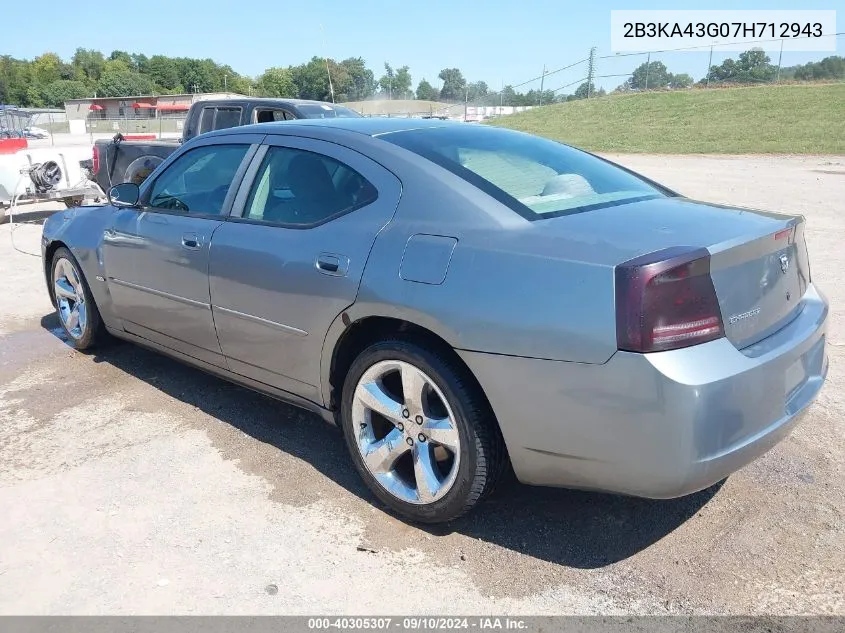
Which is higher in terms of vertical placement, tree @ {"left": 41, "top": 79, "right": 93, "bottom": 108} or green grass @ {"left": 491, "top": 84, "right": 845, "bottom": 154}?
tree @ {"left": 41, "top": 79, "right": 93, "bottom": 108}

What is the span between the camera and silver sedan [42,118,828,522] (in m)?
2.39

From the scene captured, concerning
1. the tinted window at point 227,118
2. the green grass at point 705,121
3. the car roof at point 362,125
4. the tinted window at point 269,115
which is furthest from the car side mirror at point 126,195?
the green grass at point 705,121

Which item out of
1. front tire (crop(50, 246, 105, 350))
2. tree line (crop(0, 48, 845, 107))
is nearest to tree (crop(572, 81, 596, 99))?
tree line (crop(0, 48, 845, 107))

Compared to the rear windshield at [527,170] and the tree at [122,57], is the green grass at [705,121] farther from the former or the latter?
the tree at [122,57]

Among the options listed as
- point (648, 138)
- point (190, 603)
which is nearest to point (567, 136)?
point (648, 138)

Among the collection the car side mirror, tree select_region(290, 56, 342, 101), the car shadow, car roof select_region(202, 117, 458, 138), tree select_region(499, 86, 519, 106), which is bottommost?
the car shadow

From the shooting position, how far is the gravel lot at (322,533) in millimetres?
2584

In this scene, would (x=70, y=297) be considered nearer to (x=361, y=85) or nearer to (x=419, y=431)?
(x=419, y=431)

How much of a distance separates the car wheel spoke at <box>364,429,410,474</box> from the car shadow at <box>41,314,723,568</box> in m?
0.22

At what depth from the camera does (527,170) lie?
3355mm

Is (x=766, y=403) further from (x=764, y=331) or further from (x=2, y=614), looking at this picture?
(x=2, y=614)

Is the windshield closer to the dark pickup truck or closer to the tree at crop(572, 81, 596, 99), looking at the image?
the dark pickup truck

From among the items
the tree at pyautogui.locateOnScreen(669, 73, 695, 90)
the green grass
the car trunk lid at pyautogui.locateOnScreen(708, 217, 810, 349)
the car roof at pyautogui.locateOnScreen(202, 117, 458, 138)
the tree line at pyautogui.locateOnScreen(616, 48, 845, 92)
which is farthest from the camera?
the tree at pyautogui.locateOnScreen(669, 73, 695, 90)

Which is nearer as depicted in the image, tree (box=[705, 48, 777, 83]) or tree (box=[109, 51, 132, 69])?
tree (box=[705, 48, 777, 83])
